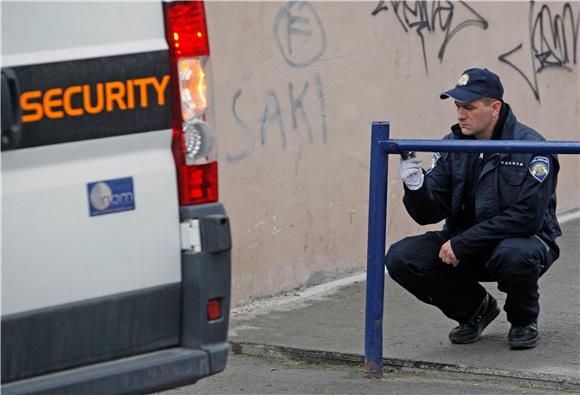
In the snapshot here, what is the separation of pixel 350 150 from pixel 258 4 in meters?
1.22

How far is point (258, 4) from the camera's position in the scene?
23.2 feet

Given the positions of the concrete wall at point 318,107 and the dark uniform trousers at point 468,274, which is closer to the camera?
the dark uniform trousers at point 468,274

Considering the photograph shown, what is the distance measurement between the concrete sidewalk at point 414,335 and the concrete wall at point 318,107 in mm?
348

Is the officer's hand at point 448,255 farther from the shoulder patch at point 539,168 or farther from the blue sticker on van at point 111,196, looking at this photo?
the blue sticker on van at point 111,196

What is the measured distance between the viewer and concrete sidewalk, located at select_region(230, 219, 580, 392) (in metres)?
5.61

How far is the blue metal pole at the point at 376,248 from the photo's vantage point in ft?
17.6

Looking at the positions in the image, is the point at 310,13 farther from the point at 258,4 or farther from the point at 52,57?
the point at 52,57

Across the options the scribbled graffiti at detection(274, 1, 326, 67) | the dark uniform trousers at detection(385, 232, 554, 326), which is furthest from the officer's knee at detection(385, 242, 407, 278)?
the scribbled graffiti at detection(274, 1, 326, 67)

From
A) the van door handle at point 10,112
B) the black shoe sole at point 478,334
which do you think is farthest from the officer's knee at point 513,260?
the van door handle at point 10,112

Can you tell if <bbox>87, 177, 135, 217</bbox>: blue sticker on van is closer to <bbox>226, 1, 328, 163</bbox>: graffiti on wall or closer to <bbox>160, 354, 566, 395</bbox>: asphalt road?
<bbox>160, 354, 566, 395</bbox>: asphalt road

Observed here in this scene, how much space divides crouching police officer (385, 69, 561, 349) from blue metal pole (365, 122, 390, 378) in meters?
0.12

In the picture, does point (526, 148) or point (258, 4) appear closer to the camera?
point (526, 148)

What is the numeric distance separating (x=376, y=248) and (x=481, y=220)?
52 cm

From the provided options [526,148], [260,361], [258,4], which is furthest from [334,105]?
[526,148]
